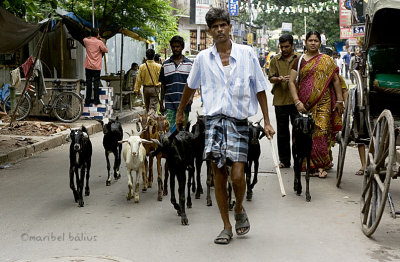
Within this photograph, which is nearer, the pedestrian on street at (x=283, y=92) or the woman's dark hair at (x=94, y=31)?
the pedestrian on street at (x=283, y=92)

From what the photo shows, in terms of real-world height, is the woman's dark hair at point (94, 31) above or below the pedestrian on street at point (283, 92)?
above

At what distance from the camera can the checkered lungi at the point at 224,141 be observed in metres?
5.48

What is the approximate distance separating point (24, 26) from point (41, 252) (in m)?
7.75

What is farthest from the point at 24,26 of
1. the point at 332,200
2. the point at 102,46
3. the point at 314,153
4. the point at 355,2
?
the point at 355,2

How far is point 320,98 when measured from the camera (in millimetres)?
8719

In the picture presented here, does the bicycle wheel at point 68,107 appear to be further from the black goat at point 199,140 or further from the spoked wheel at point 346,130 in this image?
the spoked wheel at point 346,130

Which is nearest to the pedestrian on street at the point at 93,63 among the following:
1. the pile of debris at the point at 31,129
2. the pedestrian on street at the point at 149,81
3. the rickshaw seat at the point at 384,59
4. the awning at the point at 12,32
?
the pile of debris at the point at 31,129

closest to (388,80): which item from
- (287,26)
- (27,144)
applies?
(27,144)

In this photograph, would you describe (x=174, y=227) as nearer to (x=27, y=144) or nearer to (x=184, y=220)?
(x=184, y=220)

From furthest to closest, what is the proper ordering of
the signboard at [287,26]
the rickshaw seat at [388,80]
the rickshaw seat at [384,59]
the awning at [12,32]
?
the signboard at [287,26] < the awning at [12,32] < the rickshaw seat at [384,59] < the rickshaw seat at [388,80]

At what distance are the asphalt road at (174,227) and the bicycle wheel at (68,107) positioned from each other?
7.03 meters

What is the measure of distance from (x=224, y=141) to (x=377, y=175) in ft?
4.79

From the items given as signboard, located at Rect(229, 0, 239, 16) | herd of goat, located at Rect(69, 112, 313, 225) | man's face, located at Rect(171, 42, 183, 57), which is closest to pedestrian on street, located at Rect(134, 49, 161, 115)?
man's face, located at Rect(171, 42, 183, 57)

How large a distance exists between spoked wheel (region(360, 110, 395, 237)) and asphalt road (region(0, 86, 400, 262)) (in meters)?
0.24
